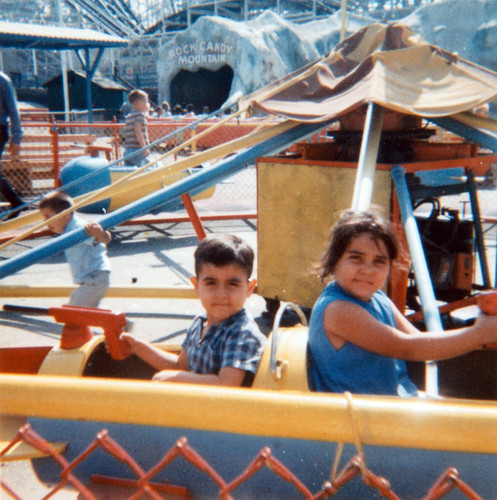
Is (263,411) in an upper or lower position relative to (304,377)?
upper

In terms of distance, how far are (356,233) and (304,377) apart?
0.46 m

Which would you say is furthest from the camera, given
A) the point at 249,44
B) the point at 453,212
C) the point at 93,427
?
the point at 249,44

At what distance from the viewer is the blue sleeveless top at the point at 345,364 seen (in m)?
1.62

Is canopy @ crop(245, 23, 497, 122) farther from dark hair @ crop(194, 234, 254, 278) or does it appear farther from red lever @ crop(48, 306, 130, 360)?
red lever @ crop(48, 306, 130, 360)

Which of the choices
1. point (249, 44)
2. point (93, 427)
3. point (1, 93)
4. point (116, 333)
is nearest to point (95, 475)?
point (93, 427)

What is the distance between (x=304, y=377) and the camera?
5.27ft

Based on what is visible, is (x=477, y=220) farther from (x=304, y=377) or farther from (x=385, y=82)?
(x=304, y=377)

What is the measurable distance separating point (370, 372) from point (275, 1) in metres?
41.9

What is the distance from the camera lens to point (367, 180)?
8.07 feet

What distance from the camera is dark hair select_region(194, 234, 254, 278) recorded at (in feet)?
5.92

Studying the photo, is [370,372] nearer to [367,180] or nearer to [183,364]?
[183,364]

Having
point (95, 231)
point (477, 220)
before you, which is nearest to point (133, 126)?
point (95, 231)

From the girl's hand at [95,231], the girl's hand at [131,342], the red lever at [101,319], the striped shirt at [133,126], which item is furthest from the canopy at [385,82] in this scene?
the striped shirt at [133,126]

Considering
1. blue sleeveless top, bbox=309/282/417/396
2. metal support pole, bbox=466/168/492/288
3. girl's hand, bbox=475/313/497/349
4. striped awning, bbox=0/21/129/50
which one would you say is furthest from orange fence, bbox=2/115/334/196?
girl's hand, bbox=475/313/497/349
